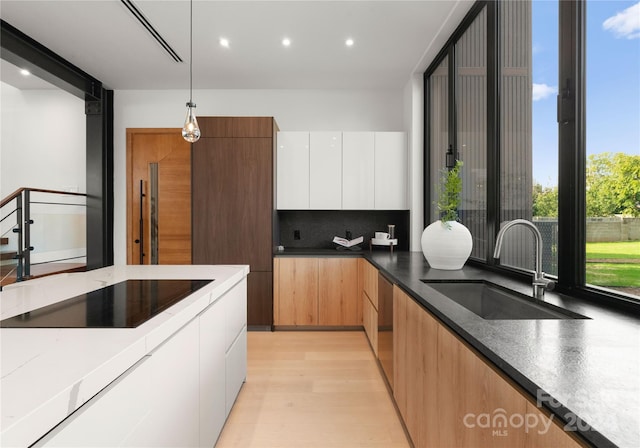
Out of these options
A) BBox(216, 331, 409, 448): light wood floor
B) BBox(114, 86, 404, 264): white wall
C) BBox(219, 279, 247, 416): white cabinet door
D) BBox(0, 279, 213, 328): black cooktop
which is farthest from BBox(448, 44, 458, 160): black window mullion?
BBox(0, 279, 213, 328): black cooktop

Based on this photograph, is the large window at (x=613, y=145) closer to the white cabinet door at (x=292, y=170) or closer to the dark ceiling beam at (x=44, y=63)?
the white cabinet door at (x=292, y=170)

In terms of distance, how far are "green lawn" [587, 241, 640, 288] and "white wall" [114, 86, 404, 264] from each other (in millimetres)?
2999

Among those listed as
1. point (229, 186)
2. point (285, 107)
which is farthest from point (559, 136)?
A: point (285, 107)

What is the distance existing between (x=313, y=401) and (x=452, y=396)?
131 cm

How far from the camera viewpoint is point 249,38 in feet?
9.60

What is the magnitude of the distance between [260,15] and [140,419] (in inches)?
109

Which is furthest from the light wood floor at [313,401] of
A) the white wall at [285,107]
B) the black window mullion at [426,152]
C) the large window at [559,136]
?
the white wall at [285,107]

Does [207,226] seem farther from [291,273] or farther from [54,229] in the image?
[54,229]

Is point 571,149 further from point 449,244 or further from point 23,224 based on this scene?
point 23,224

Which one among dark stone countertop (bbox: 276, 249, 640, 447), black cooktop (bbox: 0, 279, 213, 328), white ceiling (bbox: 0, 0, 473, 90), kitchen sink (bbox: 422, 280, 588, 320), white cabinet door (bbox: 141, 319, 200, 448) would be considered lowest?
white cabinet door (bbox: 141, 319, 200, 448)

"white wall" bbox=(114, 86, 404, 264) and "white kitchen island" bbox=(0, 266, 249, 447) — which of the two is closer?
"white kitchen island" bbox=(0, 266, 249, 447)

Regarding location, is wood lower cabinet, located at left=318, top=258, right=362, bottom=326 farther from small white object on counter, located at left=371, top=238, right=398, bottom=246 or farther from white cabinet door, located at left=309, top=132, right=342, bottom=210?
white cabinet door, located at left=309, top=132, right=342, bottom=210

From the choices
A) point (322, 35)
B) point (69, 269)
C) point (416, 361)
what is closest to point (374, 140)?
point (322, 35)

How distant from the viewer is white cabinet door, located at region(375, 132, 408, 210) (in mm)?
3754
